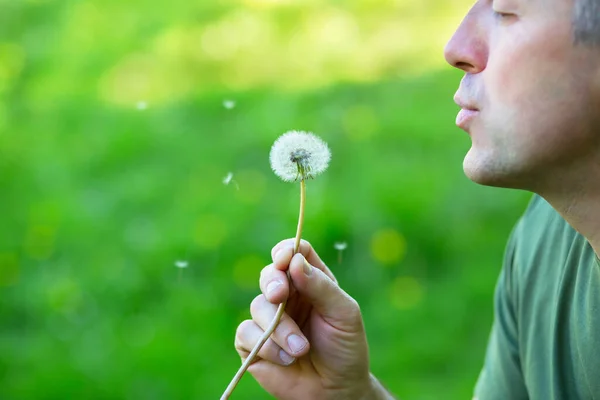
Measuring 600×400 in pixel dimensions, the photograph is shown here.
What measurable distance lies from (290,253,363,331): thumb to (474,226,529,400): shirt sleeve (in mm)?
314

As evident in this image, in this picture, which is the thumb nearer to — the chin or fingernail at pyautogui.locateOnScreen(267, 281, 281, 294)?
fingernail at pyautogui.locateOnScreen(267, 281, 281, 294)

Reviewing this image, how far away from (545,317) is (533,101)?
1.27ft

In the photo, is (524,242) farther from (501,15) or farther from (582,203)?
(501,15)

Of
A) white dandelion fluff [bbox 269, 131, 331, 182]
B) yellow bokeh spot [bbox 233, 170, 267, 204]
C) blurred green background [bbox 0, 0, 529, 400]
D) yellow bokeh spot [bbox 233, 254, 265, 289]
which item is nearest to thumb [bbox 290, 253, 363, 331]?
white dandelion fluff [bbox 269, 131, 331, 182]

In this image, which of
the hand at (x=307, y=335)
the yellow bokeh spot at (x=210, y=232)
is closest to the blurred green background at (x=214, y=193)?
the yellow bokeh spot at (x=210, y=232)

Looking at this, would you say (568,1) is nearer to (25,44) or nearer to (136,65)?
(136,65)

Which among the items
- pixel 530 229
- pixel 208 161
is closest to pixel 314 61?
pixel 208 161

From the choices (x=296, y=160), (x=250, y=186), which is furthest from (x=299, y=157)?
(x=250, y=186)

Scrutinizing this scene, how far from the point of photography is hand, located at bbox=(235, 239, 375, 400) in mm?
1092

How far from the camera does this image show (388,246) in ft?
7.71

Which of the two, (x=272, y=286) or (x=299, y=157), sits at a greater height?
(x=299, y=157)

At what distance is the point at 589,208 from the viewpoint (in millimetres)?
1049

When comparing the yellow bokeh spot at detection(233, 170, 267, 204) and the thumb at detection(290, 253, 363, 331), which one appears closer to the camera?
the thumb at detection(290, 253, 363, 331)

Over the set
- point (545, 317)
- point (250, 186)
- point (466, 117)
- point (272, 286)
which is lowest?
point (250, 186)
